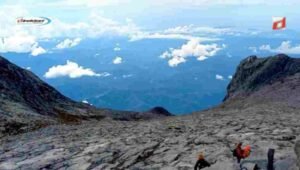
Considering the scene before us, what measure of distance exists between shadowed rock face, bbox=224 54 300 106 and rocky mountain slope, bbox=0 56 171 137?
100 ft

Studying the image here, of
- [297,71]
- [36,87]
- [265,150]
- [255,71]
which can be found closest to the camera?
[265,150]

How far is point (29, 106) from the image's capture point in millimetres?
73875

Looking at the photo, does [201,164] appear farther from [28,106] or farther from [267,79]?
[267,79]

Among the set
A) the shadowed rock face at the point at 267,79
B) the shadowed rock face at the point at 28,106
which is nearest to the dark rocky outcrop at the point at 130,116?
the shadowed rock face at the point at 28,106

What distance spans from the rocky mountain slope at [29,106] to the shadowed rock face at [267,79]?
100 feet

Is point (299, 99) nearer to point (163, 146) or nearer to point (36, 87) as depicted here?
point (36, 87)

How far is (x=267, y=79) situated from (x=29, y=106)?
6946 cm

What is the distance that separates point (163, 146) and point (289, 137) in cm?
616

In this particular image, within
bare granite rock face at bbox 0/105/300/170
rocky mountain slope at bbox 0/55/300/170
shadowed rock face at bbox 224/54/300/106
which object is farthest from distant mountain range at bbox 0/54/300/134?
bare granite rock face at bbox 0/105/300/170

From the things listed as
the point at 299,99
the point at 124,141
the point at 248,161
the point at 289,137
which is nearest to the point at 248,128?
the point at 289,137

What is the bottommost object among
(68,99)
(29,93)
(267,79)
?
(68,99)

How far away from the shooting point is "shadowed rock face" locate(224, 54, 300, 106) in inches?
4078

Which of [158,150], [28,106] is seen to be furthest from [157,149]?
[28,106]

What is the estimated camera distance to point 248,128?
28.8 m
